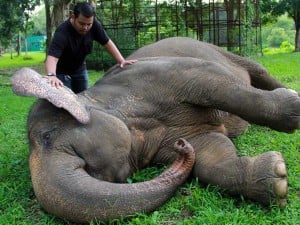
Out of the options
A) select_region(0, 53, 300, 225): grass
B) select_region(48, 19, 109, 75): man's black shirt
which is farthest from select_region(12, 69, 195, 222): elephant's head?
select_region(48, 19, 109, 75): man's black shirt

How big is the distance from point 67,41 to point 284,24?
6241 centimetres

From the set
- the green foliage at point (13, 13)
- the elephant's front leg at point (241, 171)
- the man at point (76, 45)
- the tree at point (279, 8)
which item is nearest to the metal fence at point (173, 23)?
the green foliage at point (13, 13)

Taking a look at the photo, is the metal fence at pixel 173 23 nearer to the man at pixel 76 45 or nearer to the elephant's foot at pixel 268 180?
the man at pixel 76 45

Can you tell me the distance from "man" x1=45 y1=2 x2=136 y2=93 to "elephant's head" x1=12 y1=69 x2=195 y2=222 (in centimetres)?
100

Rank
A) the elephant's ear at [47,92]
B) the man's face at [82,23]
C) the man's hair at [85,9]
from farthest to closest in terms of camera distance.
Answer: the man's face at [82,23]
the man's hair at [85,9]
the elephant's ear at [47,92]

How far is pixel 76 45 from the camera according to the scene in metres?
4.88

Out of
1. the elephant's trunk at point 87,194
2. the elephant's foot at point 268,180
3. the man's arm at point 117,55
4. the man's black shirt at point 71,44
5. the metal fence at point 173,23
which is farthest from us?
the metal fence at point 173,23

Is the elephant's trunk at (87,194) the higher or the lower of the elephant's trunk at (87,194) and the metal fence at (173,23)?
the lower

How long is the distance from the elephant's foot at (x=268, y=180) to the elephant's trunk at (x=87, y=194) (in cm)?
53

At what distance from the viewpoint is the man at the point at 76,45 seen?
4.40 meters

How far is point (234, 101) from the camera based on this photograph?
3.60m

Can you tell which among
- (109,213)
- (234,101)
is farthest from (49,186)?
(234,101)

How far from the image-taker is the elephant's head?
272 centimetres

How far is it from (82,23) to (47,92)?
62.2 inches
